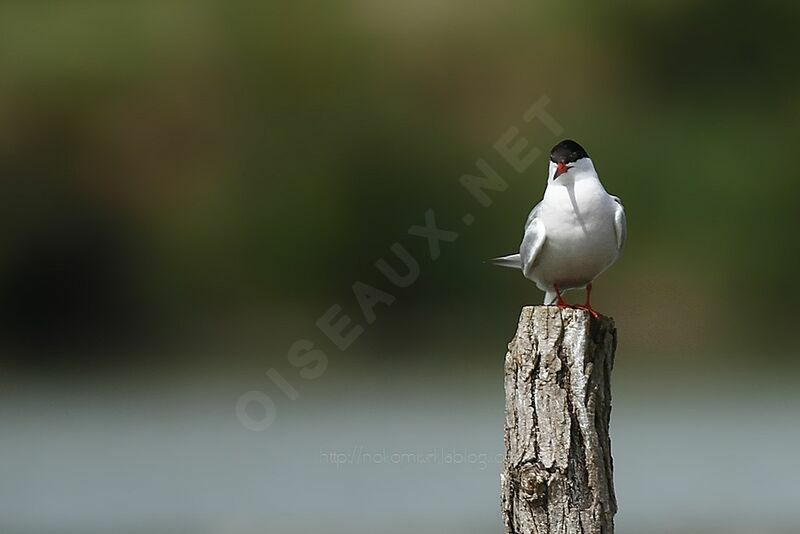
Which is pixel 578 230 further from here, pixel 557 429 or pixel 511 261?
pixel 557 429

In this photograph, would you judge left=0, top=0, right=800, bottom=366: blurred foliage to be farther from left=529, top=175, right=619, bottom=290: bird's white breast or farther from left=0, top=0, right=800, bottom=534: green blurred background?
left=529, top=175, right=619, bottom=290: bird's white breast

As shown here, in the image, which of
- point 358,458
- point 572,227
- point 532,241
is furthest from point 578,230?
point 358,458

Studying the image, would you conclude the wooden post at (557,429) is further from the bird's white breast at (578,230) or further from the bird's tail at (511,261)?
the bird's tail at (511,261)

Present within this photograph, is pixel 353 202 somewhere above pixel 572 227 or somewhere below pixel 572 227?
above

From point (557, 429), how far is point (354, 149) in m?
7.67

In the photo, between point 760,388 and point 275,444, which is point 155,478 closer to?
point 275,444

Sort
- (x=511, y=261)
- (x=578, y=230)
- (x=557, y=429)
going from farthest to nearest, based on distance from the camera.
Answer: (x=511, y=261), (x=578, y=230), (x=557, y=429)

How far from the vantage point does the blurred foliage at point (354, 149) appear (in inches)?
384

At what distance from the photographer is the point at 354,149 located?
10.1m

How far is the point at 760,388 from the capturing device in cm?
946

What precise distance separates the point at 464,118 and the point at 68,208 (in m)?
3.19

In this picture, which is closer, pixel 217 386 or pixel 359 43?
pixel 217 386

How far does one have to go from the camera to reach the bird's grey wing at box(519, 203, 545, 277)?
2984mm

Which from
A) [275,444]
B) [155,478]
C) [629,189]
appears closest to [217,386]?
[275,444]
